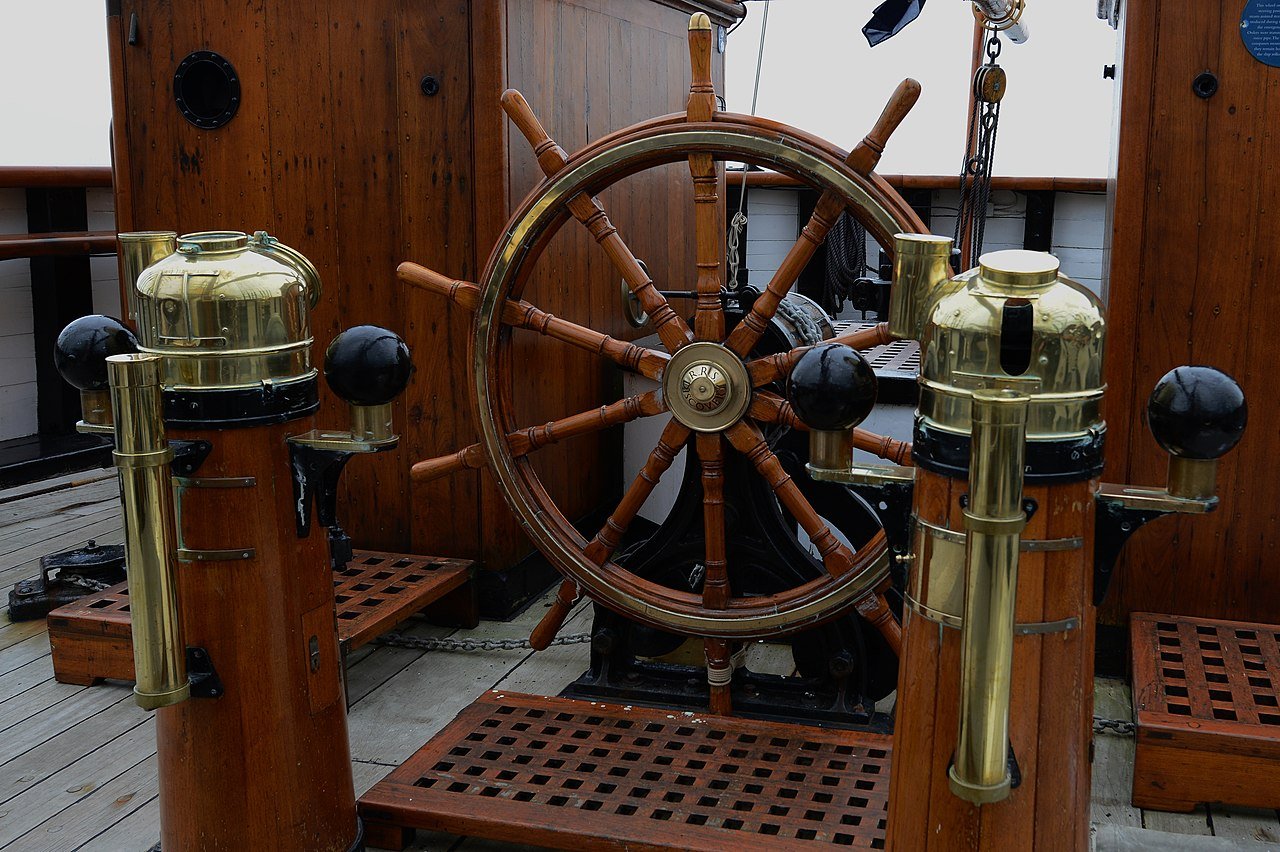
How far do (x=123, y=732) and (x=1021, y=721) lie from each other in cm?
164

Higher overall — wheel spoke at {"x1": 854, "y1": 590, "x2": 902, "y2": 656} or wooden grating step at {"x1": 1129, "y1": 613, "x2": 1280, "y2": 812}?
wheel spoke at {"x1": 854, "y1": 590, "x2": 902, "y2": 656}

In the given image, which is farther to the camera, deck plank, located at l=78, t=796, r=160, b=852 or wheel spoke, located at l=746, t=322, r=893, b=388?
wheel spoke, located at l=746, t=322, r=893, b=388

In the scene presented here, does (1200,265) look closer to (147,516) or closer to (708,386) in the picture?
(708,386)

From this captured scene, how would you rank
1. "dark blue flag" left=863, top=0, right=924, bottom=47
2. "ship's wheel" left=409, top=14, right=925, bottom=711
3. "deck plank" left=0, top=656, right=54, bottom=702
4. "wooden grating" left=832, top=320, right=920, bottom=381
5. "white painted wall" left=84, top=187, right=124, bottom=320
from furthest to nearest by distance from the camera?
"white painted wall" left=84, top=187, right=124, bottom=320
"dark blue flag" left=863, top=0, right=924, bottom=47
"wooden grating" left=832, top=320, right=920, bottom=381
"deck plank" left=0, top=656, right=54, bottom=702
"ship's wheel" left=409, top=14, right=925, bottom=711

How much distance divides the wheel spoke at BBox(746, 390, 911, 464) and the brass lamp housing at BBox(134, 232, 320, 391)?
791 mm

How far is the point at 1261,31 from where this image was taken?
7.45 ft

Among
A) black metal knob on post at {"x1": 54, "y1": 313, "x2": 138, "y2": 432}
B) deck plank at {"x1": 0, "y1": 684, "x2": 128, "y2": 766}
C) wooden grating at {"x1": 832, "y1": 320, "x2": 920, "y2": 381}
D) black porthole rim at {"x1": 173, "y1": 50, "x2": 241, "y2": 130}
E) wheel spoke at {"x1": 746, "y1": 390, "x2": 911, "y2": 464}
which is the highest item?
black porthole rim at {"x1": 173, "y1": 50, "x2": 241, "y2": 130}

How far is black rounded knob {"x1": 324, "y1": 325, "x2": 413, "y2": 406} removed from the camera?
1.58 m

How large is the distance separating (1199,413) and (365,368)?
0.89 m

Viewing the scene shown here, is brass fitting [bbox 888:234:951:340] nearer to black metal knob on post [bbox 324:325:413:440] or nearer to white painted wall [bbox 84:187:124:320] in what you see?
black metal knob on post [bbox 324:325:413:440]

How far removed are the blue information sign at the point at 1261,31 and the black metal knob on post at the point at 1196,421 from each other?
125cm

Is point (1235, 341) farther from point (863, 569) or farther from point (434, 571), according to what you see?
point (434, 571)

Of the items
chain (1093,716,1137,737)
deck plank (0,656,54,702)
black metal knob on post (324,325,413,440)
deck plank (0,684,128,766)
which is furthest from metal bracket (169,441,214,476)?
chain (1093,716,1137,737)

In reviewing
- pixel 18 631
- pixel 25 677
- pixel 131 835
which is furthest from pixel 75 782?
pixel 18 631
